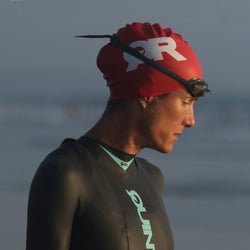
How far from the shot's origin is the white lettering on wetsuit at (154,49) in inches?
151

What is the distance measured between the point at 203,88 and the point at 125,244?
3.47ft

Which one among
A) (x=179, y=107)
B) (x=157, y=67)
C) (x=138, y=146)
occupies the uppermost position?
(x=157, y=67)

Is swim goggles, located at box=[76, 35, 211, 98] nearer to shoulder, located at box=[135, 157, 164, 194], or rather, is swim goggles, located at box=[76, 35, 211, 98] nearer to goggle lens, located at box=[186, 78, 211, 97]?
goggle lens, located at box=[186, 78, 211, 97]

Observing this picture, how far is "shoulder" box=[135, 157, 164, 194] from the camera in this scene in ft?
13.8

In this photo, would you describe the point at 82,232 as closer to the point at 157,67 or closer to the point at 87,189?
the point at 87,189

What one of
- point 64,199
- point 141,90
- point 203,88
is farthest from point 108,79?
point 64,199

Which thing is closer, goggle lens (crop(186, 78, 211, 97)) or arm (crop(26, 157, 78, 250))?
arm (crop(26, 157, 78, 250))

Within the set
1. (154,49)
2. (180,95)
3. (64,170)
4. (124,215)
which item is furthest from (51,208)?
(154,49)

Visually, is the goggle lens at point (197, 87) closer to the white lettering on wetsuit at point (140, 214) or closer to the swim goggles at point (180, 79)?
the swim goggles at point (180, 79)

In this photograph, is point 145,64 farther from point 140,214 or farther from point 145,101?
point 140,214

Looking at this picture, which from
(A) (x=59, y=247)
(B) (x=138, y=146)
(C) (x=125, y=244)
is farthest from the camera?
(B) (x=138, y=146)

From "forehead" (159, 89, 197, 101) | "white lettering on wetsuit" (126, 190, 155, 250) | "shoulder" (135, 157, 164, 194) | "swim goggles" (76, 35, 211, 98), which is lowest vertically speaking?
"white lettering on wetsuit" (126, 190, 155, 250)

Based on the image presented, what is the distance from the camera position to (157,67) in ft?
12.6

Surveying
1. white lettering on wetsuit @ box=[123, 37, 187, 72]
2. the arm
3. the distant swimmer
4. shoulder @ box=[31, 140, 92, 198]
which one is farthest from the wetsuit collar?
white lettering on wetsuit @ box=[123, 37, 187, 72]
